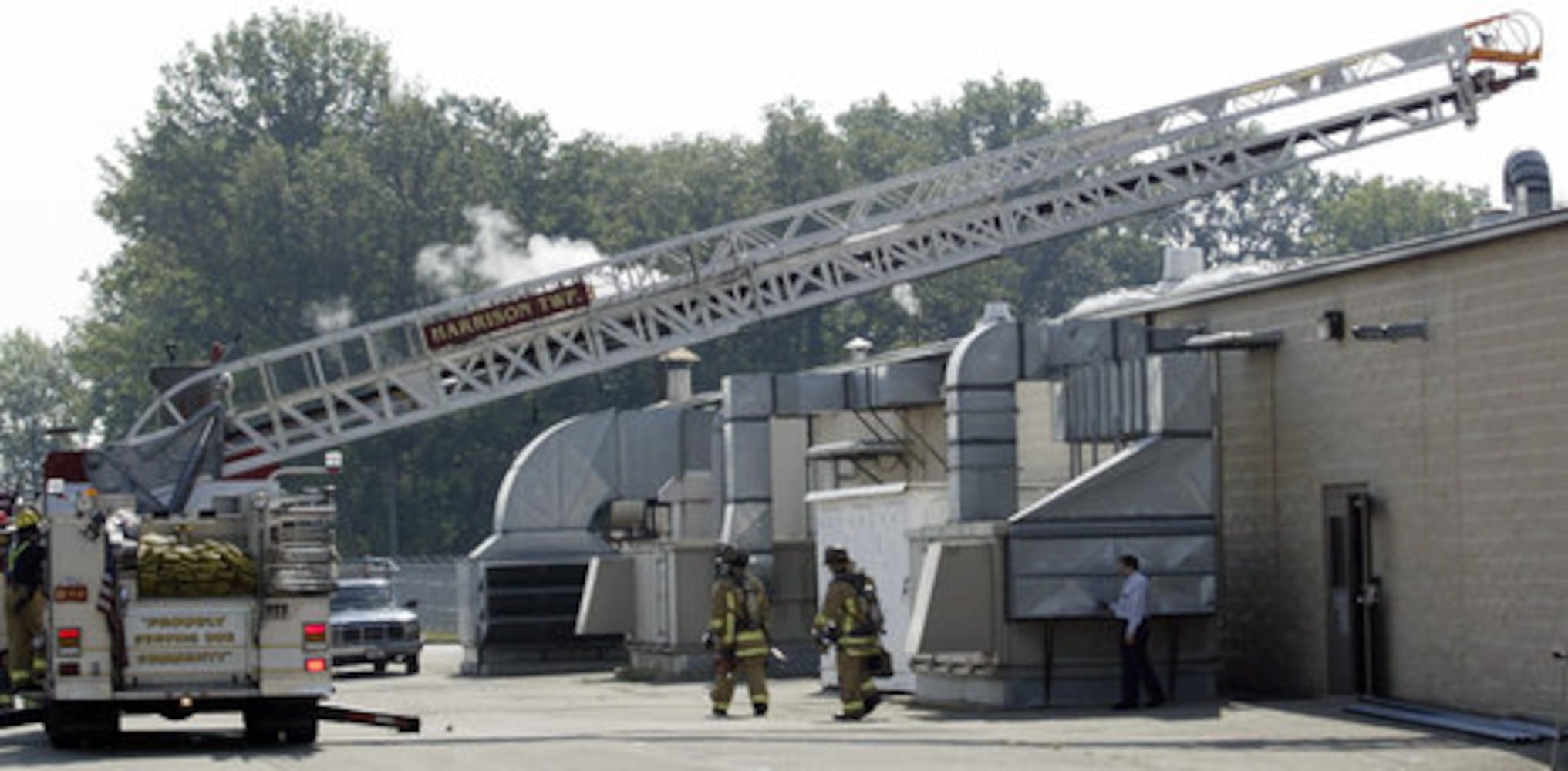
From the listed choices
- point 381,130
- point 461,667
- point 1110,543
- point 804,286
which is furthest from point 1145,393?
point 381,130

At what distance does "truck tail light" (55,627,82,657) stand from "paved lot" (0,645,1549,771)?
816 mm

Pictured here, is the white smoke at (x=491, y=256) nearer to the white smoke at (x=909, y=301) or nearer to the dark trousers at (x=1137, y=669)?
the white smoke at (x=909, y=301)

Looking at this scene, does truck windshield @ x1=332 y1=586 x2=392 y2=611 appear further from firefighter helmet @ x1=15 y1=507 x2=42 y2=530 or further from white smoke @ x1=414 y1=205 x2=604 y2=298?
white smoke @ x1=414 y1=205 x2=604 y2=298

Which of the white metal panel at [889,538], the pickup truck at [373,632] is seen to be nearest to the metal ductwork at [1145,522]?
the white metal panel at [889,538]

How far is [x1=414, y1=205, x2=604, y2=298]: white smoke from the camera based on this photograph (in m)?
81.2

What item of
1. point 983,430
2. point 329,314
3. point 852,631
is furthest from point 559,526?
point 329,314

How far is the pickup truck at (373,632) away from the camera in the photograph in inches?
1608

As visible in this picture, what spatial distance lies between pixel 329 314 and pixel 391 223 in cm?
332

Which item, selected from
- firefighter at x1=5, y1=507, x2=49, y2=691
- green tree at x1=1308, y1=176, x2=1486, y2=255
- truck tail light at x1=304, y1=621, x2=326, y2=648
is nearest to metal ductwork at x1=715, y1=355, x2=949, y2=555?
firefighter at x1=5, y1=507, x2=49, y2=691

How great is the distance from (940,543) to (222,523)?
7049mm

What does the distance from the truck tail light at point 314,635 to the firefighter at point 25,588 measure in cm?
316

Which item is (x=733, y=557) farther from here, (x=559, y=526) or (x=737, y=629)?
(x=559, y=526)

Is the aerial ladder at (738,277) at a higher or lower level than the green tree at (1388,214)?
lower

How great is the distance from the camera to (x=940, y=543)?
25.7m
